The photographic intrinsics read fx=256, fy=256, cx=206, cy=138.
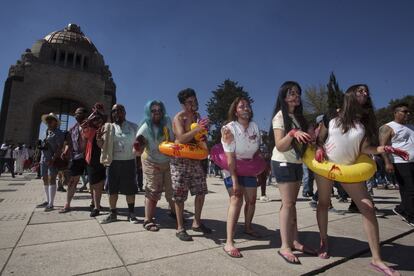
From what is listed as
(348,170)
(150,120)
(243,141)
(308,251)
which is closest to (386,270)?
(308,251)

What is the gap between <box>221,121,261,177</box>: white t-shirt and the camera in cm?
317

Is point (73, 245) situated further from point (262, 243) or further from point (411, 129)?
point (411, 129)

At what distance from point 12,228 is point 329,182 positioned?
169 inches

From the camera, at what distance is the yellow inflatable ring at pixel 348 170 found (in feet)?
8.18

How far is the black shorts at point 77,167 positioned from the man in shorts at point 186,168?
260 centimetres

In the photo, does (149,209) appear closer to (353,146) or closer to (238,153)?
(238,153)

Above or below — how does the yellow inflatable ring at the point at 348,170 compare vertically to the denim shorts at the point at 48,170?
above

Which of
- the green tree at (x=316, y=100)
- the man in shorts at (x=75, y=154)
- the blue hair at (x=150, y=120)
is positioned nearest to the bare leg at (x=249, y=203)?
the blue hair at (x=150, y=120)

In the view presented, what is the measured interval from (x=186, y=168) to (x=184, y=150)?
322 mm

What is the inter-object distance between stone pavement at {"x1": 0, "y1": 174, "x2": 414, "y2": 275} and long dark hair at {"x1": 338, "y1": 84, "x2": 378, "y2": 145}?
137 centimetres

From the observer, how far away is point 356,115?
275cm

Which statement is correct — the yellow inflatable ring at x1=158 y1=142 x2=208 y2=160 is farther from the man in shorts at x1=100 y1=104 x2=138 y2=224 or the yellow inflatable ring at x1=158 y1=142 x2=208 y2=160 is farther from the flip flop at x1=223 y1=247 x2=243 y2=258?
the flip flop at x1=223 y1=247 x2=243 y2=258

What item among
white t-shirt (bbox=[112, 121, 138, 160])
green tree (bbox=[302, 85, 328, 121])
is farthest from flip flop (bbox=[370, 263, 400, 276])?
green tree (bbox=[302, 85, 328, 121])

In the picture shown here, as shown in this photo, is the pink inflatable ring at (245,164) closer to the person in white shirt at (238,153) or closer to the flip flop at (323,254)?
the person in white shirt at (238,153)
